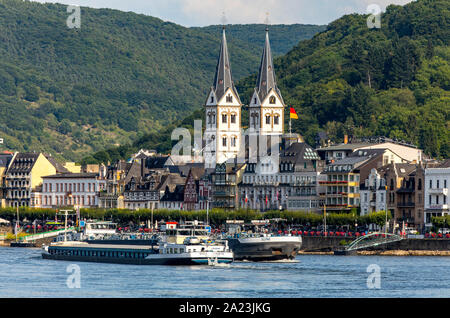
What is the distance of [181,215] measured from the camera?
16225 cm

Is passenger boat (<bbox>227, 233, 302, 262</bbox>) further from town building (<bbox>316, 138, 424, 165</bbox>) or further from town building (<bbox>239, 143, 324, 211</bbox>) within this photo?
town building (<bbox>316, 138, 424, 165</bbox>)

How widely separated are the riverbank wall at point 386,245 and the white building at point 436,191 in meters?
10.1

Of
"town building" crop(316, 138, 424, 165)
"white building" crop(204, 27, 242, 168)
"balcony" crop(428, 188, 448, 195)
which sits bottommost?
"balcony" crop(428, 188, 448, 195)

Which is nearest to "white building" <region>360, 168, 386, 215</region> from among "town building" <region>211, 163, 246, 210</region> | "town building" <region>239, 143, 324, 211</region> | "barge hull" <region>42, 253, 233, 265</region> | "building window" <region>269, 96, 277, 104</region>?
"town building" <region>239, 143, 324, 211</region>

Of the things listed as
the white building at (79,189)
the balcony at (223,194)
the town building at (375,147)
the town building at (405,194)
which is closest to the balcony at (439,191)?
the town building at (405,194)

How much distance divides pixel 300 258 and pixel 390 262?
12.7m

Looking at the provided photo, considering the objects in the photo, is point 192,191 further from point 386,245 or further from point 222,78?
point 386,245

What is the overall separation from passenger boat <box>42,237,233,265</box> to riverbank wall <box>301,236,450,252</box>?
66.7 feet

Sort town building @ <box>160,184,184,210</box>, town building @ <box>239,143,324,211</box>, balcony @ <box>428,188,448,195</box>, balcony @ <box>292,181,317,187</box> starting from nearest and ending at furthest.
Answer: balcony @ <box>428,188,448,195</box> → balcony @ <box>292,181,317,187</box> → town building @ <box>239,143,324,211</box> → town building @ <box>160,184,184,210</box>

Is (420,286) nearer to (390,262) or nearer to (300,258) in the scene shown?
(390,262)

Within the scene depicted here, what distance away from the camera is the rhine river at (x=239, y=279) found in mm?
84688

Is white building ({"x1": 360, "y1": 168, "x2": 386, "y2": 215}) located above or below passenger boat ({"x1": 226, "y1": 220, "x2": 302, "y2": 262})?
above

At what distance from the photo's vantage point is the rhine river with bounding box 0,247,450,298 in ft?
278
